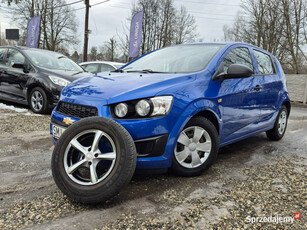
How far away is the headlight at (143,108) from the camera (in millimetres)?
2275

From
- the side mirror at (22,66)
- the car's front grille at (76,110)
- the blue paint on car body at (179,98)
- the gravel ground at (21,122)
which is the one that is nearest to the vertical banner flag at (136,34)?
the side mirror at (22,66)

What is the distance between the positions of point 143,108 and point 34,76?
461 centimetres

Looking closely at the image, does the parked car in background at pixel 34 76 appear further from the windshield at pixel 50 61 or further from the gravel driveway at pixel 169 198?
the gravel driveway at pixel 169 198

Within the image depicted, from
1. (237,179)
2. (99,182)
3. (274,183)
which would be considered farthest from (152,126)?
(274,183)

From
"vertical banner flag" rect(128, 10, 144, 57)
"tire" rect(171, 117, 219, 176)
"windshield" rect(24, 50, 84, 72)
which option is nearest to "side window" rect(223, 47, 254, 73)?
"tire" rect(171, 117, 219, 176)

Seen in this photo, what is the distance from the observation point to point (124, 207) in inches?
81.2

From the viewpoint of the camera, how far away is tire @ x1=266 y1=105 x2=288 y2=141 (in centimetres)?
455

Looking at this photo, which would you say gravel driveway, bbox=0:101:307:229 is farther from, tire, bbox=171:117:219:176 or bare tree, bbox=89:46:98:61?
bare tree, bbox=89:46:98:61

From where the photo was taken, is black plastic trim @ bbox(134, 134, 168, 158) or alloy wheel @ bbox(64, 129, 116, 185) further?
black plastic trim @ bbox(134, 134, 168, 158)

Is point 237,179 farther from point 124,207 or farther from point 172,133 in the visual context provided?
point 124,207

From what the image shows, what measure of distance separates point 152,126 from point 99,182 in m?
0.66

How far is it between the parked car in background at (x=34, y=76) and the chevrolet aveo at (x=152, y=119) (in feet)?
9.87

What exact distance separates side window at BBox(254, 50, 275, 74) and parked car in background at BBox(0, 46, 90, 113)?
158 inches

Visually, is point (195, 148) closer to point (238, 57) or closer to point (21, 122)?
point (238, 57)
